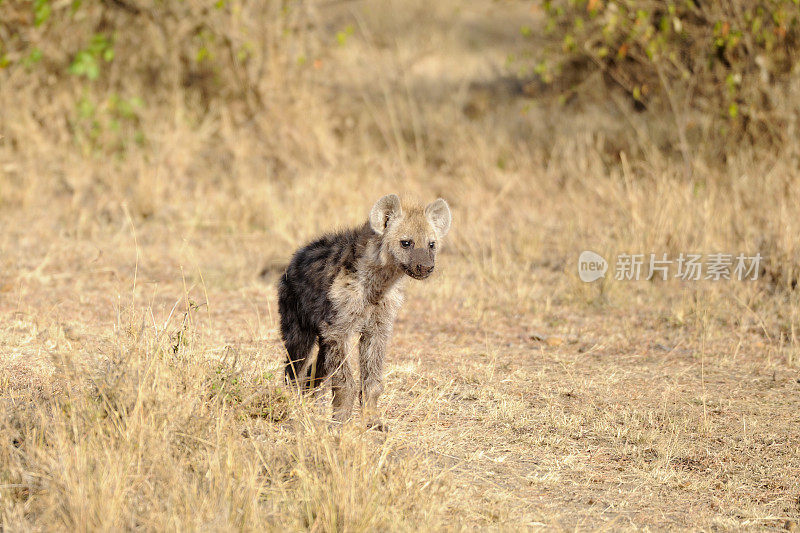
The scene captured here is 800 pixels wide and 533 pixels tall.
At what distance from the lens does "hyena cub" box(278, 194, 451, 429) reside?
482cm

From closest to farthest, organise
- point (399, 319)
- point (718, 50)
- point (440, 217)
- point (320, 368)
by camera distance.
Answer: point (320, 368), point (440, 217), point (399, 319), point (718, 50)

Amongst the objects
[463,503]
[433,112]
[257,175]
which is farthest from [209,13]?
[463,503]

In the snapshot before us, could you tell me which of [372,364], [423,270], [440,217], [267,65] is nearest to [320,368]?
[372,364]

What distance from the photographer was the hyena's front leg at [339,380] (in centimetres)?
478

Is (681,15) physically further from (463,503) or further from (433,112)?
(463,503)

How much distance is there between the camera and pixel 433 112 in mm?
11977

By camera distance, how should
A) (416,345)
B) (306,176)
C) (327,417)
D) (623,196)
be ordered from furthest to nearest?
(306,176) → (623,196) → (416,345) → (327,417)

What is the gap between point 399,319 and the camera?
711cm

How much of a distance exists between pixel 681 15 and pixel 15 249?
24.5ft

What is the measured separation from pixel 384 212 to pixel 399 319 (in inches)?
86.1
